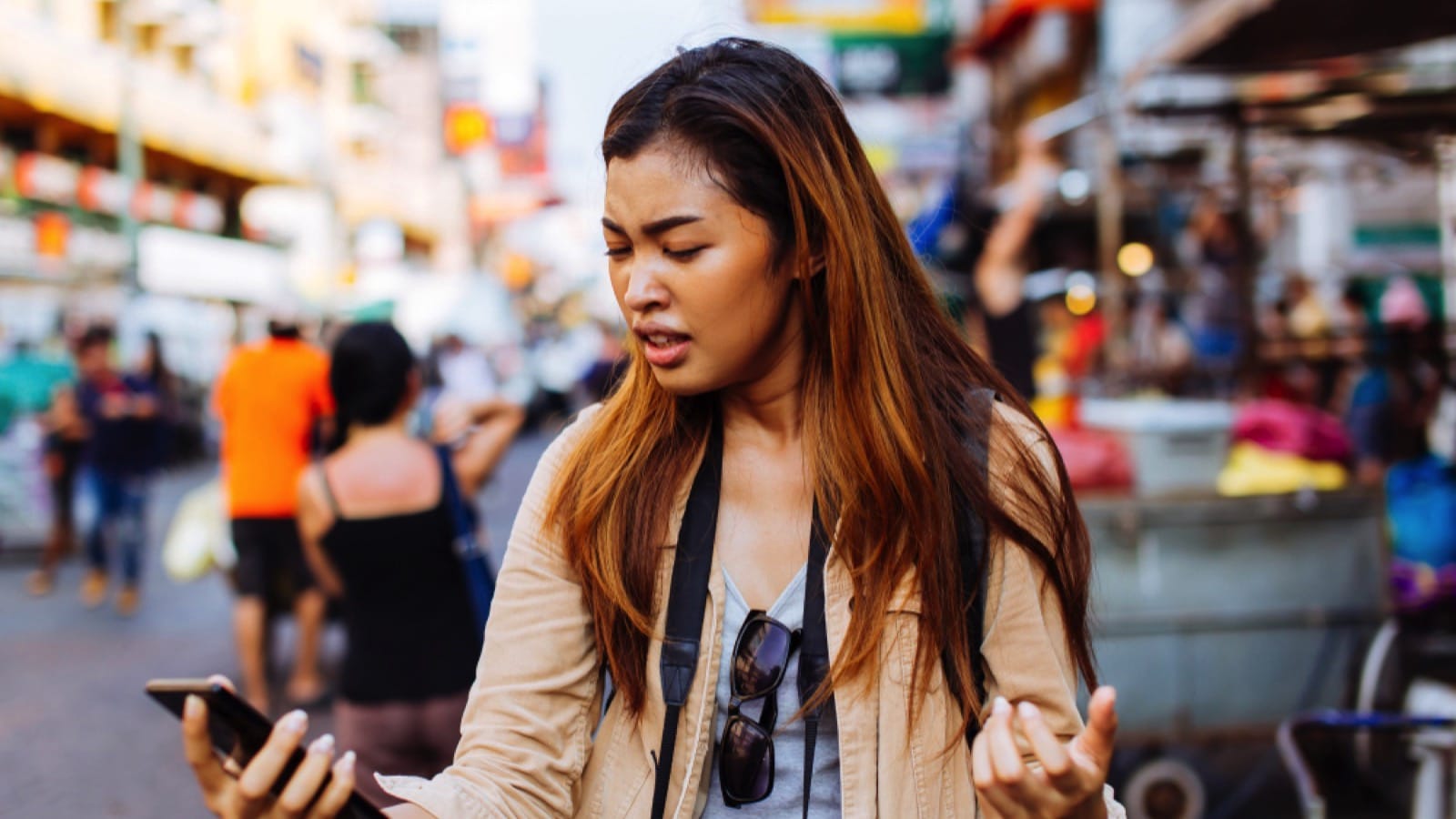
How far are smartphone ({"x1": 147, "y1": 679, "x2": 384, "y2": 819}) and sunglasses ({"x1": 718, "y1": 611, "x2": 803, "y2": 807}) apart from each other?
0.53 metres

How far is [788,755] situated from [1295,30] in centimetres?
485

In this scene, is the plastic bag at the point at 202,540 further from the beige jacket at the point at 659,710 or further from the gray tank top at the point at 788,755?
the gray tank top at the point at 788,755

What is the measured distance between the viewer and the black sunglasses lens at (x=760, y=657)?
1.78m

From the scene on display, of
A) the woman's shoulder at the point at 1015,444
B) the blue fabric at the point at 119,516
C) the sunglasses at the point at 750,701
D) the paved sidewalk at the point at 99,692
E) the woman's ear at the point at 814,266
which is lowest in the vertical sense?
the paved sidewalk at the point at 99,692

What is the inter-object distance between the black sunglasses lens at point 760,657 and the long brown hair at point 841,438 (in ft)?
0.26

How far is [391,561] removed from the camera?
412 centimetres

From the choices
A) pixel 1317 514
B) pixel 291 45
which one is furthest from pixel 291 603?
pixel 291 45

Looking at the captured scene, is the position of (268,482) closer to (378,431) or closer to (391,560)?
(378,431)

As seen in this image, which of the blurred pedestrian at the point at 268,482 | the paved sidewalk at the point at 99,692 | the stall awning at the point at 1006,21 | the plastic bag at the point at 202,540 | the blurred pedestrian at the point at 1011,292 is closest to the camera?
the blurred pedestrian at the point at 1011,292

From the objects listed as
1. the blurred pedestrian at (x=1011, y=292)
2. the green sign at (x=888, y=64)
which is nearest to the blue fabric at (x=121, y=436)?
the blurred pedestrian at (x=1011, y=292)

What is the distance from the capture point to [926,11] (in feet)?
58.9

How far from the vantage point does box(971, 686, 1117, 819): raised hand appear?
139cm

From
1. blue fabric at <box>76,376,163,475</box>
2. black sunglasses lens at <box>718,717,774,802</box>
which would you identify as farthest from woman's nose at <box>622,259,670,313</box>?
blue fabric at <box>76,376,163,475</box>

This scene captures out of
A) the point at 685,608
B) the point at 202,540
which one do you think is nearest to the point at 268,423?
the point at 202,540
